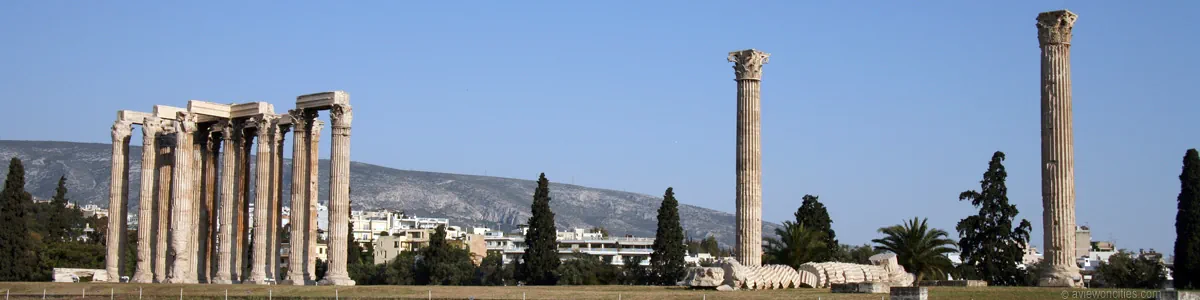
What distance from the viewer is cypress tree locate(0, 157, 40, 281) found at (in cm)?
8738

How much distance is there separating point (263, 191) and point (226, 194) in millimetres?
2105

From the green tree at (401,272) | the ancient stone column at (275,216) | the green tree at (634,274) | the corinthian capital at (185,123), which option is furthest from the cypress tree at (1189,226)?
the green tree at (401,272)

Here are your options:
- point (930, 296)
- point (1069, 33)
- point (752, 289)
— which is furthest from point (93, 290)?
point (1069, 33)

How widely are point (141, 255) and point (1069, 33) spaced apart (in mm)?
43739

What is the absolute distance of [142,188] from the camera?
242 ft

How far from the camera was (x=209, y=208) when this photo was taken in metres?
74.2

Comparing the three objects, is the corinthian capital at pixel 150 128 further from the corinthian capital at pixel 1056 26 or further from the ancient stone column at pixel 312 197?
the corinthian capital at pixel 1056 26

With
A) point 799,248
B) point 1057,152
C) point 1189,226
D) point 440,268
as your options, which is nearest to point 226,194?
point 799,248

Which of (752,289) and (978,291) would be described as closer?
(978,291)

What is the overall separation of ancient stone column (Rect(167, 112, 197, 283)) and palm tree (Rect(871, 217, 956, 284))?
31.0 m

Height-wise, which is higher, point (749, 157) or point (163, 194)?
point (749, 157)

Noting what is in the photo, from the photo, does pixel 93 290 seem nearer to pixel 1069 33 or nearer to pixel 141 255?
pixel 141 255

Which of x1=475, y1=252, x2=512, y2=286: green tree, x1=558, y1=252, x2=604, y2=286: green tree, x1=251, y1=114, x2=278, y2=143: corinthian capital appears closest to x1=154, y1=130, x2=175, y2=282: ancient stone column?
x1=251, y1=114, x2=278, y2=143: corinthian capital

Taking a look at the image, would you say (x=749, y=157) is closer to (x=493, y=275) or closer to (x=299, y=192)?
(x=299, y=192)
